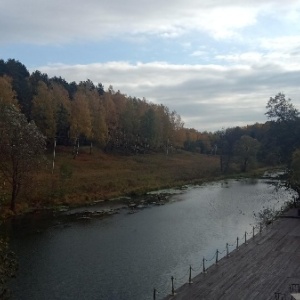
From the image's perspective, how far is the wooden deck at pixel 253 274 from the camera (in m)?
20.6

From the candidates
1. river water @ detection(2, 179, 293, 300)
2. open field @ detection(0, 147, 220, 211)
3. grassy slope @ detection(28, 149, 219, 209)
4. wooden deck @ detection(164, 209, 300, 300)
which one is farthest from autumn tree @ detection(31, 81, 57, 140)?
wooden deck @ detection(164, 209, 300, 300)

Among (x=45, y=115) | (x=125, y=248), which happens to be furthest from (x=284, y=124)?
(x=45, y=115)

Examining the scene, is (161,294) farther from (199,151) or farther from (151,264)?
(199,151)

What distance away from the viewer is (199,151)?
5778 inches

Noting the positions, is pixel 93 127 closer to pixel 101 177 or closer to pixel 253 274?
pixel 101 177

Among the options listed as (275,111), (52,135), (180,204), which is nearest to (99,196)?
(180,204)

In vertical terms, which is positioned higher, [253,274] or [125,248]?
[253,274]

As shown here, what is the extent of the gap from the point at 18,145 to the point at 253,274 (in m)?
31.5

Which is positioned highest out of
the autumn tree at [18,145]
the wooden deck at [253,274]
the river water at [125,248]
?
the autumn tree at [18,145]

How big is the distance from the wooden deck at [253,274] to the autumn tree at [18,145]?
1052 inches

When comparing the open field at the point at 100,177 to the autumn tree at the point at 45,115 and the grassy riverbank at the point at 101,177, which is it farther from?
the autumn tree at the point at 45,115

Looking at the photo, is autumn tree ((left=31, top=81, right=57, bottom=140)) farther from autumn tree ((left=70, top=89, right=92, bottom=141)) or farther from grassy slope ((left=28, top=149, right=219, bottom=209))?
grassy slope ((left=28, top=149, right=219, bottom=209))

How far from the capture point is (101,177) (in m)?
68.2

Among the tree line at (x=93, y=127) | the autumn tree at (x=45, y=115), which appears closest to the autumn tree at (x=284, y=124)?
the tree line at (x=93, y=127)
